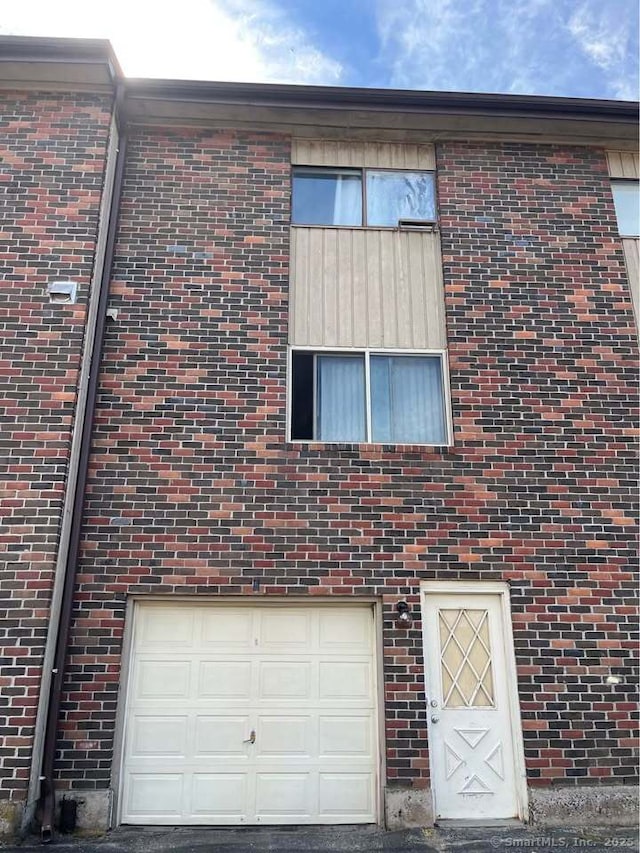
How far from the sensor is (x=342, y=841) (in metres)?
5.86

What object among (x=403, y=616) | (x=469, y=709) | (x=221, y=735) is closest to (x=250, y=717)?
(x=221, y=735)

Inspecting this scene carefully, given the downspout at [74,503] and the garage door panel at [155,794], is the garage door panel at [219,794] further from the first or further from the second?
the downspout at [74,503]

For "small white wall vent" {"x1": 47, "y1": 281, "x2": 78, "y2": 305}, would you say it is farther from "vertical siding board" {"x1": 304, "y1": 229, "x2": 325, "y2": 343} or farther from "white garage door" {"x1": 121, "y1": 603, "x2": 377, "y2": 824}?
"white garage door" {"x1": 121, "y1": 603, "x2": 377, "y2": 824}

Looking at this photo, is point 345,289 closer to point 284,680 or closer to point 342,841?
point 284,680

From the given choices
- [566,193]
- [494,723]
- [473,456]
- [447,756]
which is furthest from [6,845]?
[566,193]

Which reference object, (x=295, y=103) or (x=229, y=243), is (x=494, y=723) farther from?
(x=295, y=103)

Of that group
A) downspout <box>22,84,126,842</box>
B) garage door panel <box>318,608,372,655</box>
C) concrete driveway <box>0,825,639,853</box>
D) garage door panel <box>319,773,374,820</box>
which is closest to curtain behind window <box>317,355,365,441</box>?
garage door panel <box>318,608,372,655</box>

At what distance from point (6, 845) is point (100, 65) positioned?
24.8 feet

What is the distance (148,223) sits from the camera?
7.85 meters

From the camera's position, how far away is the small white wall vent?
7.11 m

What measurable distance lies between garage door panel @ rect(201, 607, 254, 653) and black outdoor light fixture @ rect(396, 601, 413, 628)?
143 centimetres

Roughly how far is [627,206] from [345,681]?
256 inches

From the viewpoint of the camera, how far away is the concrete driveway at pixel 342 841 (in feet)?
18.4

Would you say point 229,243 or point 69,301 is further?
point 229,243
